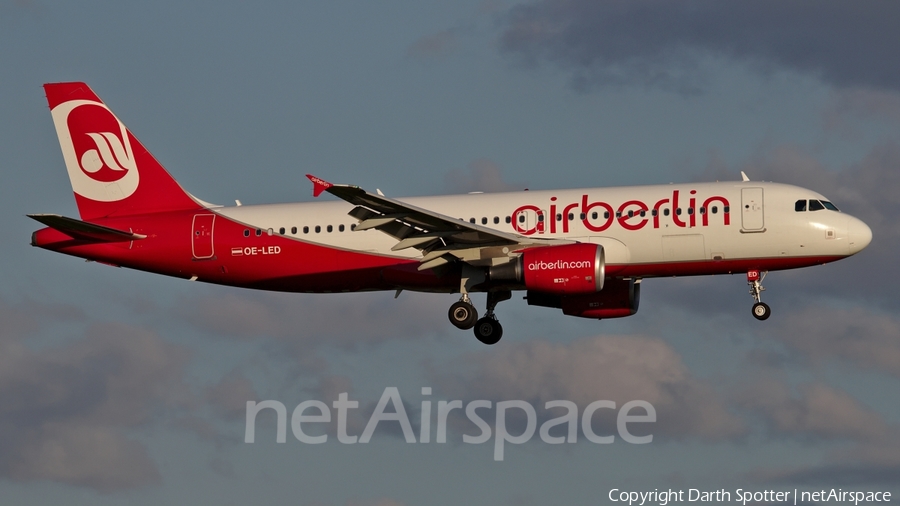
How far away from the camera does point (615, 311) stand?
50906 mm

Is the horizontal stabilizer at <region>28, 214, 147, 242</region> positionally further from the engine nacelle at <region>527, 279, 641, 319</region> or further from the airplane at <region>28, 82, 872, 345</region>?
the engine nacelle at <region>527, 279, 641, 319</region>

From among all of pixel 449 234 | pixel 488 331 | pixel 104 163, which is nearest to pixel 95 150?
pixel 104 163

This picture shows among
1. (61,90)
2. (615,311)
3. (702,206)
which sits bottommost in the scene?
(615,311)

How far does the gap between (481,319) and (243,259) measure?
350 inches

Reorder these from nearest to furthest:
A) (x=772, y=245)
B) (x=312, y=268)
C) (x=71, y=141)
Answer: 1. (x=772, y=245)
2. (x=312, y=268)
3. (x=71, y=141)

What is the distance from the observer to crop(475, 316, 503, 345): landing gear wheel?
164ft

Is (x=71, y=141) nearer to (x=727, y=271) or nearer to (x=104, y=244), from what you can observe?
(x=104, y=244)

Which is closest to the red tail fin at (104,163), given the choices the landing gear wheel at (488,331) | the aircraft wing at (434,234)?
the aircraft wing at (434,234)

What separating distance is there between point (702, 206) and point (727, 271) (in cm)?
241

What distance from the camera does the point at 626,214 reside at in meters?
46.4

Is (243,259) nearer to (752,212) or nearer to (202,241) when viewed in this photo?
(202,241)

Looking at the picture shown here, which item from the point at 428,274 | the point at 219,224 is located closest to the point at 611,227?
the point at 428,274

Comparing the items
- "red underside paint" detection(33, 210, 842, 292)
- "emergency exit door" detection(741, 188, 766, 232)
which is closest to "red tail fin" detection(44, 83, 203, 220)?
"red underside paint" detection(33, 210, 842, 292)

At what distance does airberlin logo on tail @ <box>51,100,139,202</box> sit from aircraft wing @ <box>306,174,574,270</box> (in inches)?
480
